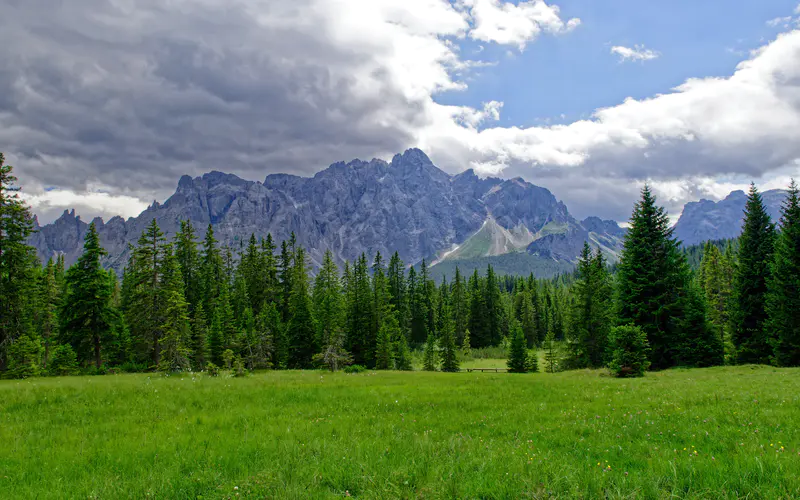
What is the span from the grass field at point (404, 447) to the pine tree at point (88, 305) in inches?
1318

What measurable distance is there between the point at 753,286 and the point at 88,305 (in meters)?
65.0

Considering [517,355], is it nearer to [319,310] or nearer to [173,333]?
[319,310]

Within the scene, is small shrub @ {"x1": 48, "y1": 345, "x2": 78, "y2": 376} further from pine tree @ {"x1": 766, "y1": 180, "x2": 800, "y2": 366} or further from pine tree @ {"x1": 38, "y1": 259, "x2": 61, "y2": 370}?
pine tree @ {"x1": 766, "y1": 180, "x2": 800, "y2": 366}

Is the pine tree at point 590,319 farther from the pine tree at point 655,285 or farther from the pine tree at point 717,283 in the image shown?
the pine tree at point 717,283

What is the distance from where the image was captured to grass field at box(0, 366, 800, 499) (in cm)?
577

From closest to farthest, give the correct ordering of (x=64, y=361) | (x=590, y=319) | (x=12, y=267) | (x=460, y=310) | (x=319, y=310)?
(x=12, y=267) → (x=64, y=361) → (x=590, y=319) → (x=319, y=310) → (x=460, y=310)

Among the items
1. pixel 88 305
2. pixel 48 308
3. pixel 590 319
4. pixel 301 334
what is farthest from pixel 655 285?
pixel 48 308

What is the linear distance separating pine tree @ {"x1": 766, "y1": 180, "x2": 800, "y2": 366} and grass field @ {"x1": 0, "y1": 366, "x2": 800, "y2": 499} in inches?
1056

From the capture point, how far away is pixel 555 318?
120 m

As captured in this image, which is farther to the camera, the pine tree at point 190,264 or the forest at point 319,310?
the pine tree at point 190,264

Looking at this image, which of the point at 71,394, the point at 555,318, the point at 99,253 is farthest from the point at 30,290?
the point at 555,318

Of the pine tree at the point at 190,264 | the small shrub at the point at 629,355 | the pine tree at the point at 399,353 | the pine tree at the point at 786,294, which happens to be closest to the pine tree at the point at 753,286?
the pine tree at the point at 786,294

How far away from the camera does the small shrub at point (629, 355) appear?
85.7ft

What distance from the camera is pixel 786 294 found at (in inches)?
1319
